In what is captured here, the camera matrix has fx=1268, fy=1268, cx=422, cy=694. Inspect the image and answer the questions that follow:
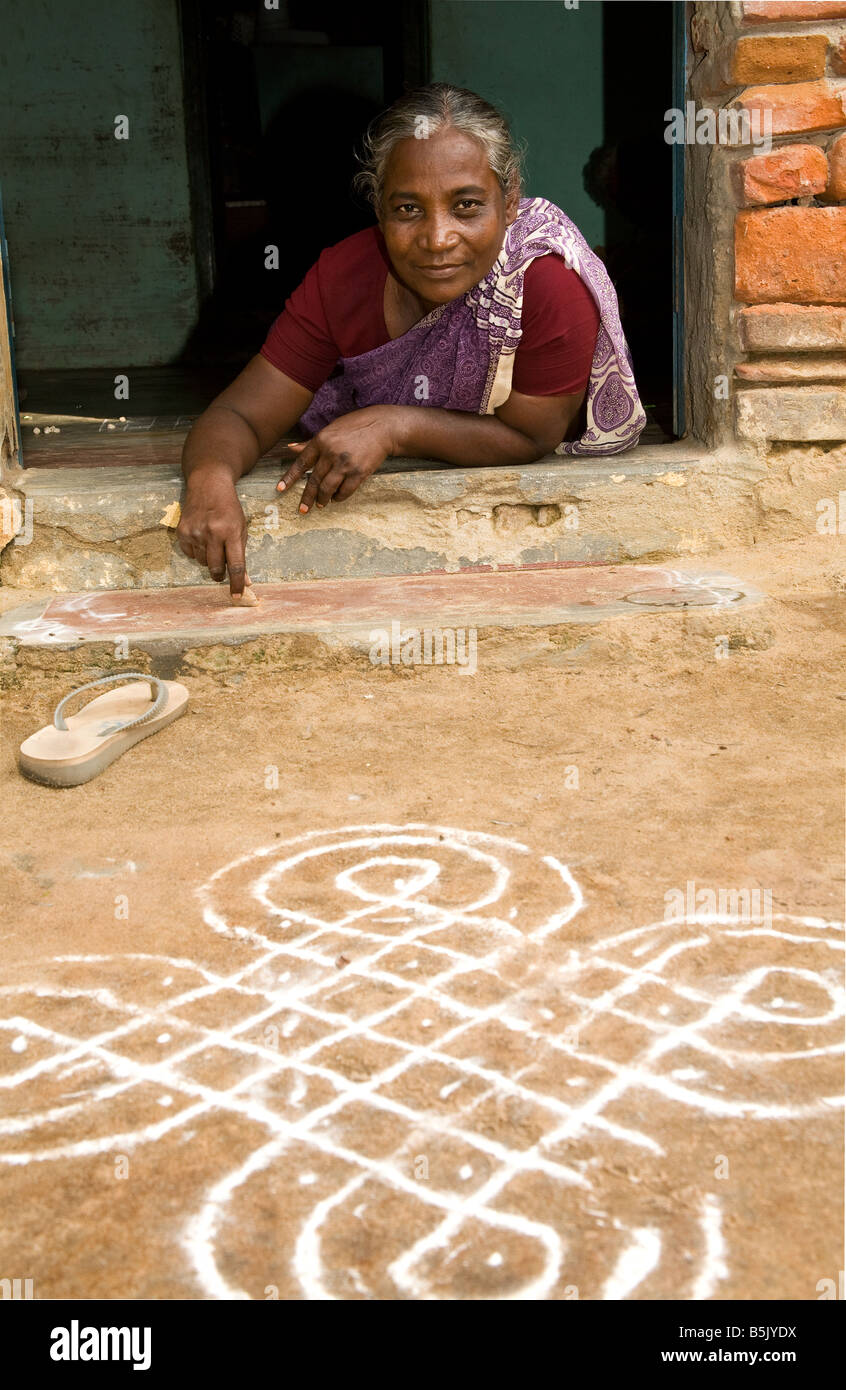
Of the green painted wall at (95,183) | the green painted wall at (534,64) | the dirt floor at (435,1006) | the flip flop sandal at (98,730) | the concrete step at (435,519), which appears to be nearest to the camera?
the dirt floor at (435,1006)

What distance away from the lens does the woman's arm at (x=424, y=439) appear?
303cm

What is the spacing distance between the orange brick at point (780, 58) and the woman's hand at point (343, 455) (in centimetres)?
117

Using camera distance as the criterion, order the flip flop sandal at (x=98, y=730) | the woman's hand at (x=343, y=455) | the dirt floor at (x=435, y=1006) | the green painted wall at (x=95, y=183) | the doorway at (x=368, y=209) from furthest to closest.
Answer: the green painted wall at (x=95, y=183) → the doorway at (x=368, y=209) → the woman's hand at (x=343, y=455) → the flip flop sandal at (x=98, y=730) → the dirt floor at (x=435, y=1006)

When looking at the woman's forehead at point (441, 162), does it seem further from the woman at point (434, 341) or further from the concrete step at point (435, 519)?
the concrete step at point (435, 519)

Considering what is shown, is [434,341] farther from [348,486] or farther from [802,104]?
[802,104]

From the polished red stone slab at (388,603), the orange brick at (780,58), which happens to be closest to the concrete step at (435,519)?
the polished red stone slab at (388,603)

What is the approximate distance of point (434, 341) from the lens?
127 inches

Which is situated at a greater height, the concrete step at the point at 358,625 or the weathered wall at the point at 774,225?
the weathered wall at the point at 774,225

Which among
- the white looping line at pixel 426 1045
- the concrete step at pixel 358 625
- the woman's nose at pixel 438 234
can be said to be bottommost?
the white looping line at pixel 426 1045

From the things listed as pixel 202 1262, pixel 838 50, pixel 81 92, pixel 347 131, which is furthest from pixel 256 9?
pixel 202 1262

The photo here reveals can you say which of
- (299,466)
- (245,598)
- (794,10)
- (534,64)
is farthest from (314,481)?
(534,64)

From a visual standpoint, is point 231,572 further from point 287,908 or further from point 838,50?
point 838,50

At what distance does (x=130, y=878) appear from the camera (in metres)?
1.99

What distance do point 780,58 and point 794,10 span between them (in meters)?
0.10
